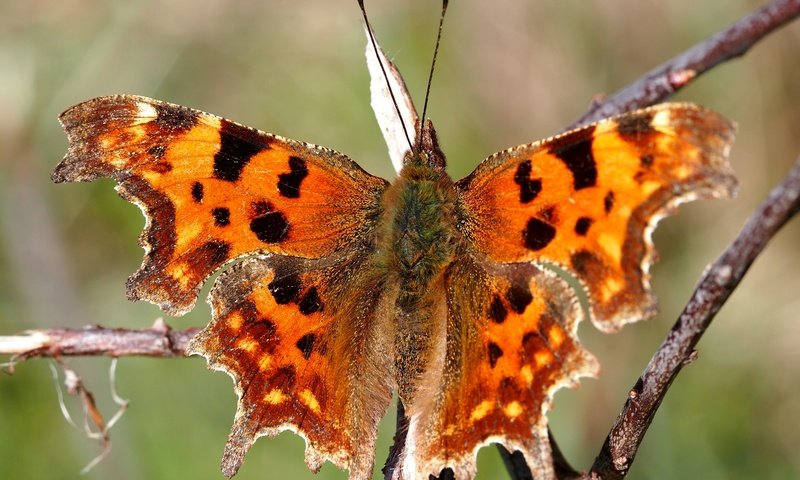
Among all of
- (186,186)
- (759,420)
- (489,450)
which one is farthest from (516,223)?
(759,420)

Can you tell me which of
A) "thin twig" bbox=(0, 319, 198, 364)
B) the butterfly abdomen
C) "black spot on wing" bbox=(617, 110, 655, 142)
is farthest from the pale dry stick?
"black spot on wing" bbox=(617, 110, 655, 142)

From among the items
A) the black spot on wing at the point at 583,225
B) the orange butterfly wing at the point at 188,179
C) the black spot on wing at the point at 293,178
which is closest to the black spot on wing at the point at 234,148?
the orange butterfly wing at the point at 188,179

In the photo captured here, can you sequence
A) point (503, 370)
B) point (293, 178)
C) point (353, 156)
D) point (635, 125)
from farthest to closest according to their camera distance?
point (353, 156)
point (293, 178)
point (503, 370)
point (635, 125)

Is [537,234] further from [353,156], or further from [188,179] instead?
[353,156]

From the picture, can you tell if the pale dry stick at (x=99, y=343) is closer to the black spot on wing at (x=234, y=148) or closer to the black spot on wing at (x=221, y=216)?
the black spot on wing at (x=221, y=216)

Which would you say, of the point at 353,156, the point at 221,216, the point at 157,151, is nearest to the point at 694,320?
the point at 221,216

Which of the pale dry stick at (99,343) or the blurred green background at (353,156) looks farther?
the blurred green background at (353,156)
